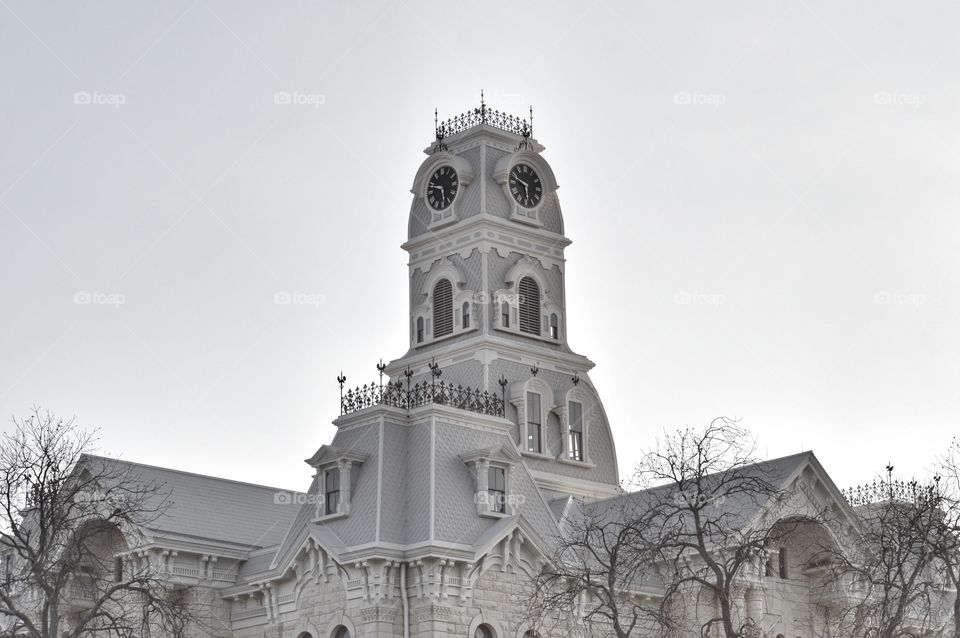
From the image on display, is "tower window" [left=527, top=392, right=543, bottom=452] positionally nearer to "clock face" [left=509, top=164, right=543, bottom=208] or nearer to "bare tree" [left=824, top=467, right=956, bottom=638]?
"clock face" [left=509, top=164, right=543, bottom=208]

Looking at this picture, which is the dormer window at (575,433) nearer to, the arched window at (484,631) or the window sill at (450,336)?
the window sill at (450,336)

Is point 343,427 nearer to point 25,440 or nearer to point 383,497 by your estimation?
point 383,497

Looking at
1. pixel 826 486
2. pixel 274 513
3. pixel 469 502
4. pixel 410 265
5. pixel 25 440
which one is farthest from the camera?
pixel 410 265

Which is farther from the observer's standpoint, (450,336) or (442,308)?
(442,308)

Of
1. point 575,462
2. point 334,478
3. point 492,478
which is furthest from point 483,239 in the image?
point 334,478

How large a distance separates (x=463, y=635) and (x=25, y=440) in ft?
44.8

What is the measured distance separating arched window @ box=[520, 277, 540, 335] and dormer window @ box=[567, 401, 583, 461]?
11.5 feet

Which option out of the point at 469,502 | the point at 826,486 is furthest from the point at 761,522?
the point at 469,502

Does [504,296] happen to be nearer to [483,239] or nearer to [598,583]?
[483,239]

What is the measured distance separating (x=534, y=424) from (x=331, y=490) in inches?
450

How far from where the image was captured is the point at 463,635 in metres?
43.4

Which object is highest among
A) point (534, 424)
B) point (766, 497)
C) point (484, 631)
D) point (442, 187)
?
point (442, 187)

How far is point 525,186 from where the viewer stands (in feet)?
200

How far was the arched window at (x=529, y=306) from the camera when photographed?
59.2m
